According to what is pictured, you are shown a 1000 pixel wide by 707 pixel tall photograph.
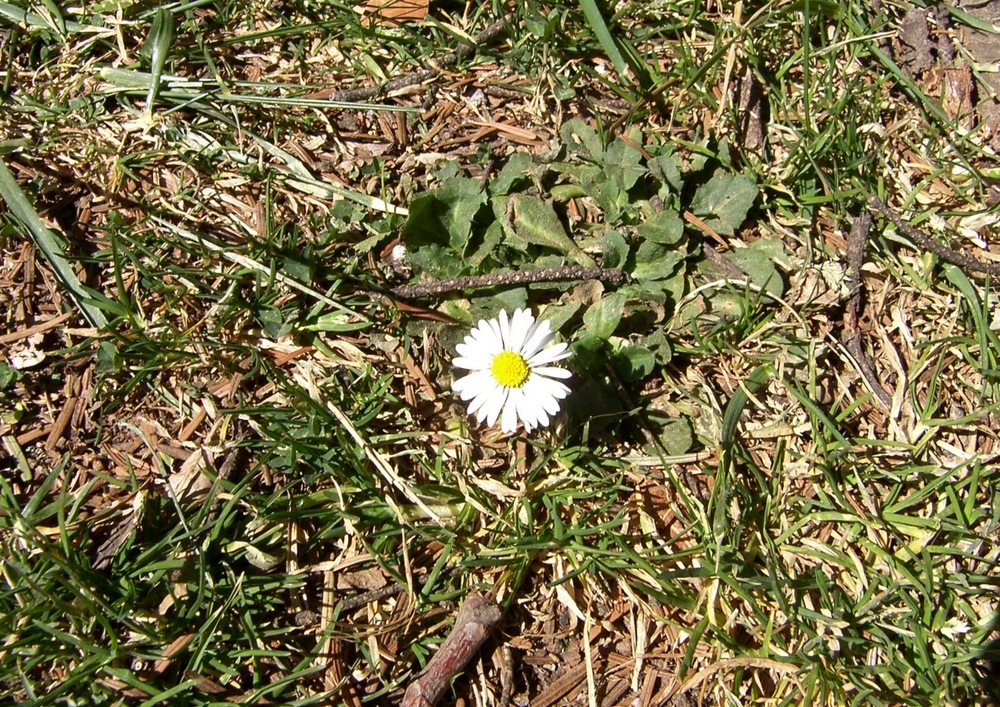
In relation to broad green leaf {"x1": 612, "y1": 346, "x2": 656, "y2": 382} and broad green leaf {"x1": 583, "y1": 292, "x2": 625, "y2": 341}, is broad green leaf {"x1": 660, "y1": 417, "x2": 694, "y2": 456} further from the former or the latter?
broad green leaf {"x1": 583, "y1": 292, "x2": 625, "y2": 341}

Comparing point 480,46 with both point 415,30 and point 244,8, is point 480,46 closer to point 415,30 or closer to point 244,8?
point 415,30

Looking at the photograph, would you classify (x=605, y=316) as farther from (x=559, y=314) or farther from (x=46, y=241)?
(x=46, y=241)

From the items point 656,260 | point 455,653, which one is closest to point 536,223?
point 656,260

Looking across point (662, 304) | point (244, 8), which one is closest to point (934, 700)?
point (662, 304)

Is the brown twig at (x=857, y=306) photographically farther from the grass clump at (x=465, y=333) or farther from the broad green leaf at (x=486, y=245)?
the broad green leaf at (x=486, y=245)

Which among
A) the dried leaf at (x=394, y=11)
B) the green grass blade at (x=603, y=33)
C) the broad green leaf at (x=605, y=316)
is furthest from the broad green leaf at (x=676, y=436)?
the dried leaf at (x=394, y=11)

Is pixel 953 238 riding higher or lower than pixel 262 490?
higher
